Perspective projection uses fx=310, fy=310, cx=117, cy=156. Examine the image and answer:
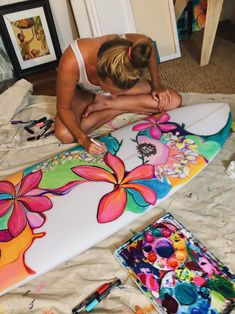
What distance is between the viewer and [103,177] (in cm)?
128

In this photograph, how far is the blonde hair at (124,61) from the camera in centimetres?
109

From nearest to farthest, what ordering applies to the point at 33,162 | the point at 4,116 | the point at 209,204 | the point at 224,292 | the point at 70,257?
the point at 224,292 → the point at 70,257 → the point at 209,204 → the point at 33,162 → the point at 4,116

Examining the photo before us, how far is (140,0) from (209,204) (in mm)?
1538

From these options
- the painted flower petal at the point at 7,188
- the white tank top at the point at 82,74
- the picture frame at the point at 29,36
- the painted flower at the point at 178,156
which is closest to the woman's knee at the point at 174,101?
the painted flower at the point at 178,156

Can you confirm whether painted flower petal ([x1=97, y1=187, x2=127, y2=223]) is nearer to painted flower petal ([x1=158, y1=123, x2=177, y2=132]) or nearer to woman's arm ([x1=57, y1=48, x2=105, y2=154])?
woman's arm ([x1=57, y1=48, x2=105, y2=154])

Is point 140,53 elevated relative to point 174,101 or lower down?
elevated

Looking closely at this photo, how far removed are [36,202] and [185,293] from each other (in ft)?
2.10

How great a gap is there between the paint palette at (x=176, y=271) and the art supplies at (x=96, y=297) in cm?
7

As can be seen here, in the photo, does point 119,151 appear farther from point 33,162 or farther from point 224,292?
point 224,292

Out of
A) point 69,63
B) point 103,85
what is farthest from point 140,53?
point 69,63

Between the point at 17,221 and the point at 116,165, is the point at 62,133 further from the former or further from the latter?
the point at 17,221

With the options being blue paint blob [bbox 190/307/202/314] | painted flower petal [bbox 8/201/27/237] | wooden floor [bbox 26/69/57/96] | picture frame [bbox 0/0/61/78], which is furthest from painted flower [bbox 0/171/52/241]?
picture frame [bbox 0/0/61/78]

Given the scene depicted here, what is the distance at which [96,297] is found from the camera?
1.03m

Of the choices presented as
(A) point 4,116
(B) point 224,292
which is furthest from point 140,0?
(B) point 224,292
